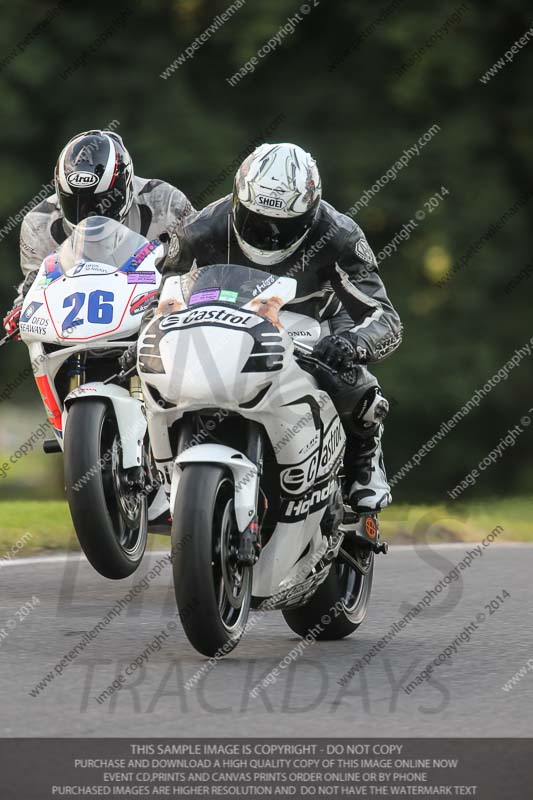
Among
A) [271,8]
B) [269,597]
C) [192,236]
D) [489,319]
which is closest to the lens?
[269,597]

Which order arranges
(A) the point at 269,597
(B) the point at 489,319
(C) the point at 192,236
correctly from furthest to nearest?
(B) the point at 489,319, (C) the point at 192,236, (A) the point at 269,597

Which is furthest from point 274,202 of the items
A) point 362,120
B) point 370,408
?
point 362,120

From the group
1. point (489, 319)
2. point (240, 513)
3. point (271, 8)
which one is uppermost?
point (240, 513)

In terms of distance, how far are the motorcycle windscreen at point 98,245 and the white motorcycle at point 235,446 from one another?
204cm

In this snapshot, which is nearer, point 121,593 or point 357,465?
point 357,465

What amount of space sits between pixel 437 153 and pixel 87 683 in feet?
34.6

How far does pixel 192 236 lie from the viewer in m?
6.12

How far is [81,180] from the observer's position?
8.00 m

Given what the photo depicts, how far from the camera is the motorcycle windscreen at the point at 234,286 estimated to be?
5.46m

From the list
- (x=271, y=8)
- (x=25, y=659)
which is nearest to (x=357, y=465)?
(x=25, y=659)

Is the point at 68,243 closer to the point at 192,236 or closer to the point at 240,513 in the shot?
the point at 192,236

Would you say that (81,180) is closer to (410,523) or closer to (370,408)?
(370,408)

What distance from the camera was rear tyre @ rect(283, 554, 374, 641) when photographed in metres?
6.34

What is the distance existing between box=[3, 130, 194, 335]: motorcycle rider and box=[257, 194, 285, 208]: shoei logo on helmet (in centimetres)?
221
